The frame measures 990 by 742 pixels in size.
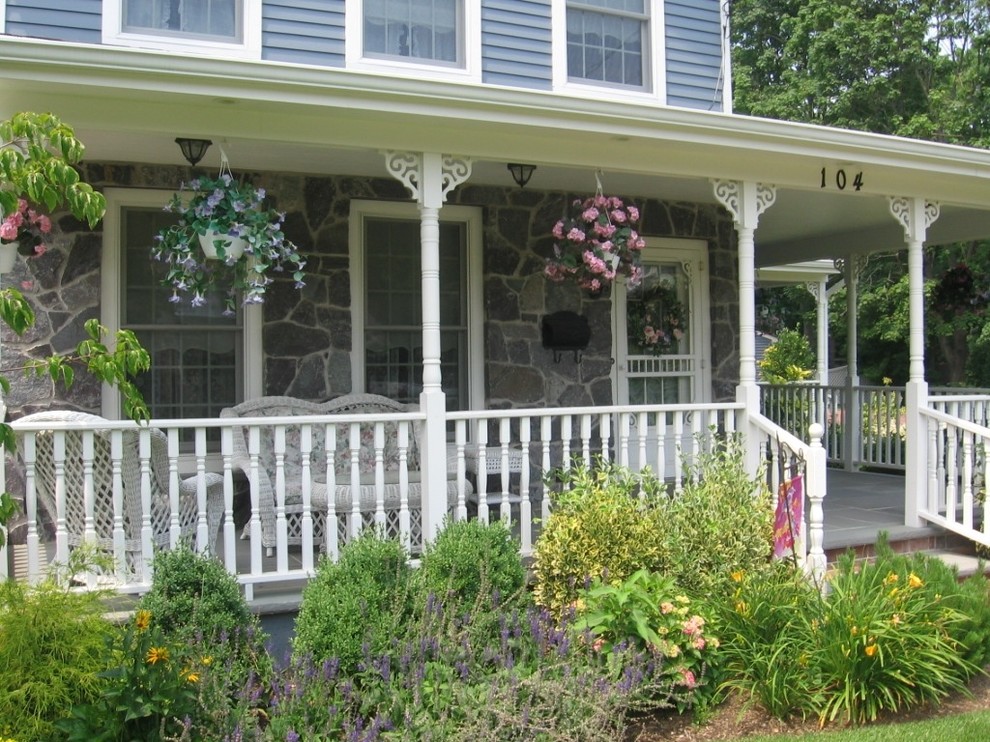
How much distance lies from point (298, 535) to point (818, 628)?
3.03m

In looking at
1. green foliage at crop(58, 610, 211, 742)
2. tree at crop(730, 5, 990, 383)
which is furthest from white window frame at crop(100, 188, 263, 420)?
tree at crop(730, 5, 990, 383)

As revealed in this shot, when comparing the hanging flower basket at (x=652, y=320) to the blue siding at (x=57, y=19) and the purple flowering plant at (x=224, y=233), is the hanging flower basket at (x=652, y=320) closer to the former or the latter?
the purple flowering plant at (x=224, y=233)

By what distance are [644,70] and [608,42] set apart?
387 mm

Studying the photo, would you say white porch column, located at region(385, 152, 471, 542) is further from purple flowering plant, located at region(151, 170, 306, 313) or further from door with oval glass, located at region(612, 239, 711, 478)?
door with oval glass, located at region(612, 239, 711, 478)

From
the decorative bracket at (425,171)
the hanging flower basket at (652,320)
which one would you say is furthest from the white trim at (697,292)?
the decorative bracket at (425,171)

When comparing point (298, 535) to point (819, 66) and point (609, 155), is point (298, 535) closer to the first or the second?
point (609, 155)

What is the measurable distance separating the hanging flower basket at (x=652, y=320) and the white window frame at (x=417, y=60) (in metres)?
2.23

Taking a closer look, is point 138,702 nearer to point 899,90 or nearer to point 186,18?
point 186,18

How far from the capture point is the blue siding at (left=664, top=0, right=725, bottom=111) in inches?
319

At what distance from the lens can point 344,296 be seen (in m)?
6.88

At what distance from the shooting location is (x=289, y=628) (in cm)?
493

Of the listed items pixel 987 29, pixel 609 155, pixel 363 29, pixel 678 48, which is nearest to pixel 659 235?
pixel 678 48

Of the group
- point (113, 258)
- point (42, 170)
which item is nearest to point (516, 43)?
point (113, 258)

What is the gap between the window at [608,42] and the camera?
7.80 metres
